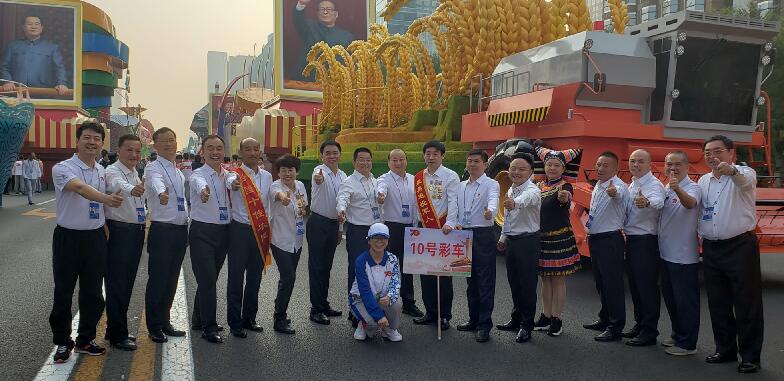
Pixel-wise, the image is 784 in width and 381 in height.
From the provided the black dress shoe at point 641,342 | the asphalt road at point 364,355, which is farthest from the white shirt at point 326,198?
the black dress shoe at point 641,342

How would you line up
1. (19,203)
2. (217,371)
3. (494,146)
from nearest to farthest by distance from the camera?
(217,371) → (494,146) → (19,203)

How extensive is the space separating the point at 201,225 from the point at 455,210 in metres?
2.18

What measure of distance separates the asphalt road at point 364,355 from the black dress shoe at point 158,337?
0.06 metres

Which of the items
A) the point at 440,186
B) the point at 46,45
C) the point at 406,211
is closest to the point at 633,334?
the point at 440,186

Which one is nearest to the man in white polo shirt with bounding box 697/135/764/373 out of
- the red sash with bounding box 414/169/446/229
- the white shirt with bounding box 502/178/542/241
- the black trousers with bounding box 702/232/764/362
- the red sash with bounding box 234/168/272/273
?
the black trousers with bounding box 702/232/764/362

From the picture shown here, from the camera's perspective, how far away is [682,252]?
5.03m

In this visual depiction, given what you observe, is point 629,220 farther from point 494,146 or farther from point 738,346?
point 494,146

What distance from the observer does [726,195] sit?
4.68 m

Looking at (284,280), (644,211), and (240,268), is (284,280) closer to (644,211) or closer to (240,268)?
(240,268)

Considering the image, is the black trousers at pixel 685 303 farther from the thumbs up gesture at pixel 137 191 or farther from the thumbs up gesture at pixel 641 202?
the thumbs up gesture at pixel 137 191

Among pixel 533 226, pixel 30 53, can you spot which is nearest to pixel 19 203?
pixel 533 226

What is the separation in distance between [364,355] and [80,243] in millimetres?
2152

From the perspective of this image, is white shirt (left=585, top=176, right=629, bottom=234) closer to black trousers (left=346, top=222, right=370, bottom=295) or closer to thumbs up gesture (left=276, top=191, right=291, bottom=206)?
black trousers (left=346, top=222, right=370, bottom=295)

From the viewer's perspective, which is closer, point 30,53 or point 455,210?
point 455,210
